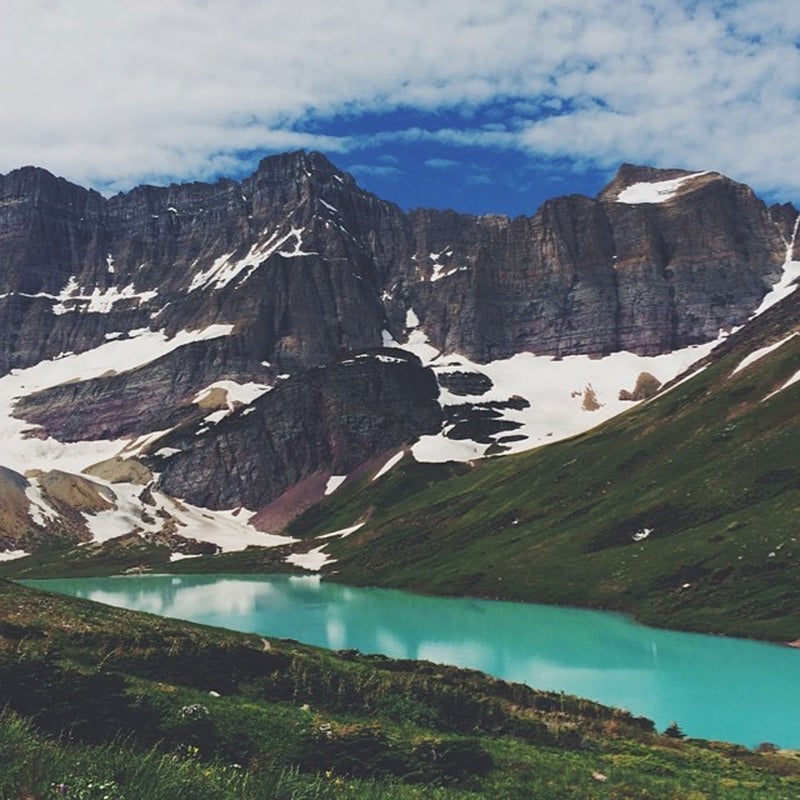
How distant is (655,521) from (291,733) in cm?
10307

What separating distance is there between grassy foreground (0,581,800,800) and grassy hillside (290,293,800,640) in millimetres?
48217

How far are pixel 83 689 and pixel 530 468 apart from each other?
165232 mm

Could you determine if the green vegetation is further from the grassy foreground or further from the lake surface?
the grassy foreground

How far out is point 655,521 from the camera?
4702 inches

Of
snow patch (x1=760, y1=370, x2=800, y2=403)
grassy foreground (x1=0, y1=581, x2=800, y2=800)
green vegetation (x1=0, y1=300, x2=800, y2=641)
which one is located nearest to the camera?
grassy foreground (x1=0, y1=581, x2=800, y2=800)

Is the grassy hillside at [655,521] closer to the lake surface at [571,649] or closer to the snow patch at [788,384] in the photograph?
the snow patch at [788,384]

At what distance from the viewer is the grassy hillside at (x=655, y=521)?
9031cm

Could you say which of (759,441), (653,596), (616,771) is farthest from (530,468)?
(616,771)

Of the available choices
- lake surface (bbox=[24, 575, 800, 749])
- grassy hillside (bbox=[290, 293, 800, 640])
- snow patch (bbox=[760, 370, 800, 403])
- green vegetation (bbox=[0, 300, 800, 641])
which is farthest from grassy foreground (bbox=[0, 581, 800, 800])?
snow patch (bbox=[760, 370, 800, 403])

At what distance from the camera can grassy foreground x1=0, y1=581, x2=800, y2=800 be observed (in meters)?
11.8

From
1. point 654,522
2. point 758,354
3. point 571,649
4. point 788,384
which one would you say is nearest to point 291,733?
point 571,649

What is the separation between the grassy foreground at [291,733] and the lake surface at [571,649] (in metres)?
14.5

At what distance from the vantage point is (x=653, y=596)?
95188 mm

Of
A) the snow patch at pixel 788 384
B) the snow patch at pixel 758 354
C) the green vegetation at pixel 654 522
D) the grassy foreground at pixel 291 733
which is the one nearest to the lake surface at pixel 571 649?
the green vegetation at pixel 654 522
